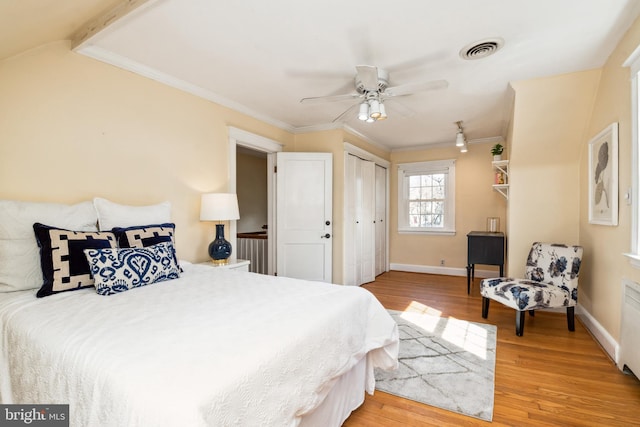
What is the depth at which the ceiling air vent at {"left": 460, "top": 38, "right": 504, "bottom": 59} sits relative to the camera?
2.20m

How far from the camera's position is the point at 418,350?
2.56m

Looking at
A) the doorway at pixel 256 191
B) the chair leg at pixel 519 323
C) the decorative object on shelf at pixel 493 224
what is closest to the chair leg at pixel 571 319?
the chair leg at pixel 519 323

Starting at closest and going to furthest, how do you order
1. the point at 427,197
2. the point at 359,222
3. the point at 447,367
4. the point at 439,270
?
the point at 447,367 < the point at 359,222 < the point at 439,270 < the point at 427,197

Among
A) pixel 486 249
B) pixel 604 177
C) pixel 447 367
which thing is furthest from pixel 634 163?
pixel 486 249

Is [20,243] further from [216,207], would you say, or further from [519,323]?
[519,323]

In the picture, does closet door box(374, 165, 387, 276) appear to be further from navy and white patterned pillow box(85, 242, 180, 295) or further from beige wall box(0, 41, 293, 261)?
navy and white patterned pillow box(85, 242, 180, 295)

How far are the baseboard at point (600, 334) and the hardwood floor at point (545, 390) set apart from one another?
46mm

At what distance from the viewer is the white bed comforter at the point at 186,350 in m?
0.86

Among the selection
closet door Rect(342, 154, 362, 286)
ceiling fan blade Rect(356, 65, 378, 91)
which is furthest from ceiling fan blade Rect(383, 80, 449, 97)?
closet door Rect(342, 154, 362, 286)

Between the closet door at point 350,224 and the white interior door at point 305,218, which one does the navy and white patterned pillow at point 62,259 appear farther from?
the closet door at point 350,224

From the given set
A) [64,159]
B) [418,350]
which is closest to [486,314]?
[418,350]

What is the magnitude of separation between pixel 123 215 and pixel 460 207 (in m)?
5.14

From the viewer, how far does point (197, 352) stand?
1009 mm

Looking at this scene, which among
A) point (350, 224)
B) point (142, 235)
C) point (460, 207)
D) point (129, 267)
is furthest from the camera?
point (460, 207)
